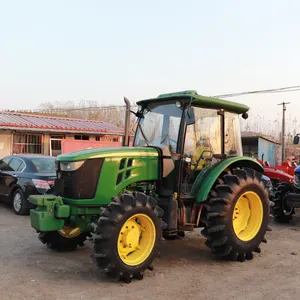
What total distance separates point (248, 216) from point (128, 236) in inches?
90.5

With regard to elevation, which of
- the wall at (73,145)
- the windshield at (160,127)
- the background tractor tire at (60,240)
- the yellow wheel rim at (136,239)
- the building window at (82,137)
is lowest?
the background tractor tire at (60,240)

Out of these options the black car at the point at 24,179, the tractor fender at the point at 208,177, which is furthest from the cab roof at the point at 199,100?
the black car at the point at 24,179

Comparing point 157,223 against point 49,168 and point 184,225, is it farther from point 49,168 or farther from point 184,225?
point 49,168

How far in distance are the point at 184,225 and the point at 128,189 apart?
0.97 meters

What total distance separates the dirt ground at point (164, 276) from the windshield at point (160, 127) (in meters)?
1.76

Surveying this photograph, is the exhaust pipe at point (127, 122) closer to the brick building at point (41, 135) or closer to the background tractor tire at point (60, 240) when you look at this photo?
the background tractor tire at point (60, 240)

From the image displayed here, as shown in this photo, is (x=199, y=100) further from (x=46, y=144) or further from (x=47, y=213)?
(x=46, y=144)

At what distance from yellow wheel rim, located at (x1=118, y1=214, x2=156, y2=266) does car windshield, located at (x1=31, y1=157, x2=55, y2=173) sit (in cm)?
530

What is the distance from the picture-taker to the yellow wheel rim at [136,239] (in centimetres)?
496

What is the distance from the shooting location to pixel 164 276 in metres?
5.12

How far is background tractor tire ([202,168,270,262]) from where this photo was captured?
5637 millimetres

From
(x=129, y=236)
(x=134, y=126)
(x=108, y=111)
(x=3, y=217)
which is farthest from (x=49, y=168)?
(x=108, y=111)

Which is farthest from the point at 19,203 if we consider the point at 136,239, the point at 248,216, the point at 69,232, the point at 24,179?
the point at 248,216

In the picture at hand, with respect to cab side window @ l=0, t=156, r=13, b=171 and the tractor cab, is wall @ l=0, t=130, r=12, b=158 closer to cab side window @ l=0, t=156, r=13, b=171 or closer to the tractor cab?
cab side window @ l=0, t=156, r=13, b=171
